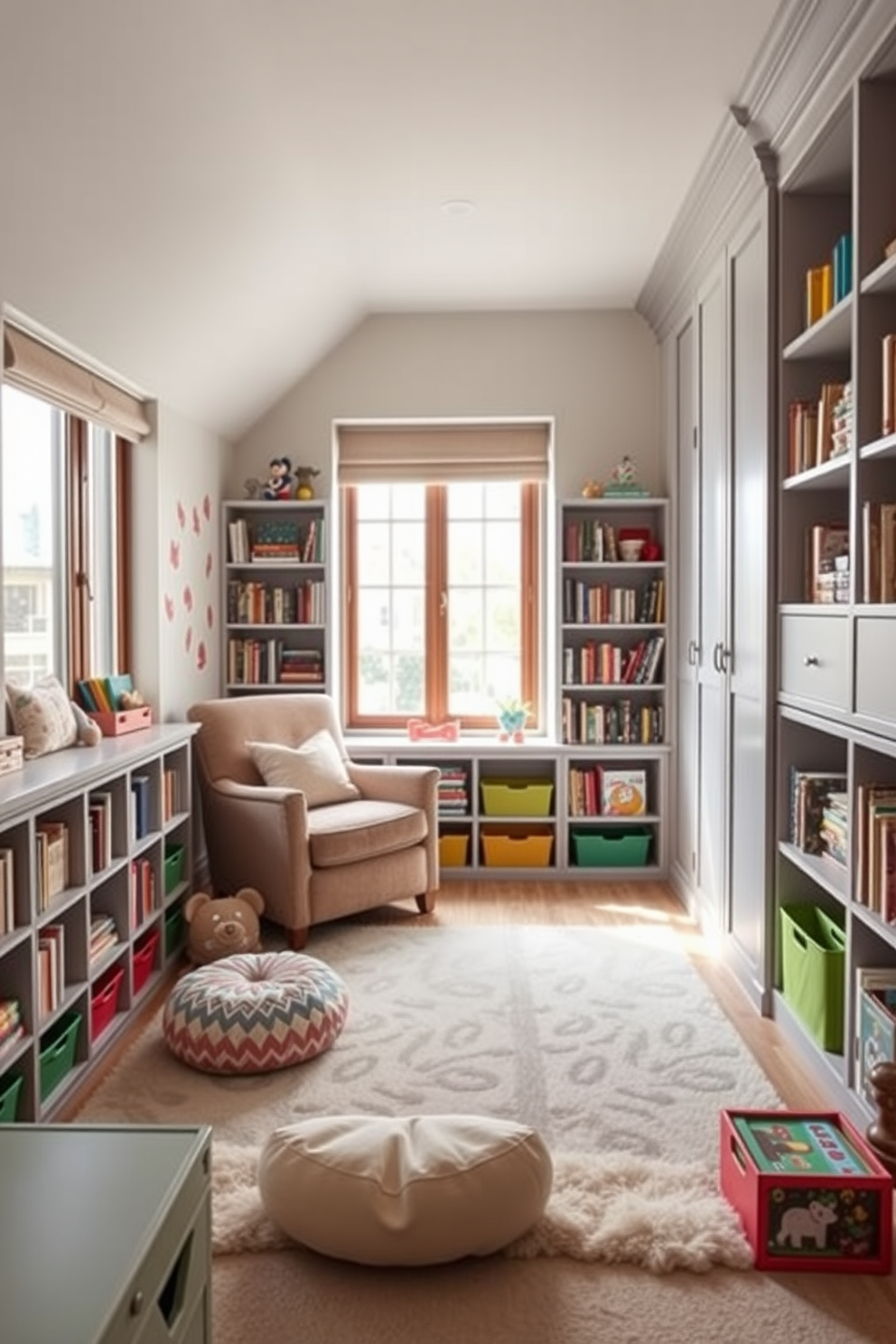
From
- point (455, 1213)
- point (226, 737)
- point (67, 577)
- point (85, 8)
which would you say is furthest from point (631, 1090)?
point (85, 8)

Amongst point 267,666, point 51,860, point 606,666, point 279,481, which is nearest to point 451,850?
point 606,666

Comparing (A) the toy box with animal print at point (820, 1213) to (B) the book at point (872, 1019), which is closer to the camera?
(A) the toy box with animal print at point (820, 1213)

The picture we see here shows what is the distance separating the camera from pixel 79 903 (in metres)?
2.74

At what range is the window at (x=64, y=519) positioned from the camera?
330 cm

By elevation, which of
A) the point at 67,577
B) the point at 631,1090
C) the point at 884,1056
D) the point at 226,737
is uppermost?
the point at 67,577

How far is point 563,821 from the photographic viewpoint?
4.81 m

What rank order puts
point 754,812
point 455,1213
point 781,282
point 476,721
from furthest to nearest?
point 476,721, point 754,812, point 781,282, point 455,1213

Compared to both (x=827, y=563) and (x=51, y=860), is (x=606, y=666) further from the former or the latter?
(x=51, y=860)

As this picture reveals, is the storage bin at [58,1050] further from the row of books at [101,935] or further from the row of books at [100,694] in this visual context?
the row of books at [100,694]

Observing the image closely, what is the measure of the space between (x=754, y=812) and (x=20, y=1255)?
2.50 m

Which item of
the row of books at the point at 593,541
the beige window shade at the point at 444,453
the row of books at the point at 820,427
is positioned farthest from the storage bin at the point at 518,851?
the row of books at the point at 820,427

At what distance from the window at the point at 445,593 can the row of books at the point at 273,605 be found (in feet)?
1.11

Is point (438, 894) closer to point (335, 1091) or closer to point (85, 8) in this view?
point (335, 1091)

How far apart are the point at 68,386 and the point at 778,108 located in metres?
2.22
